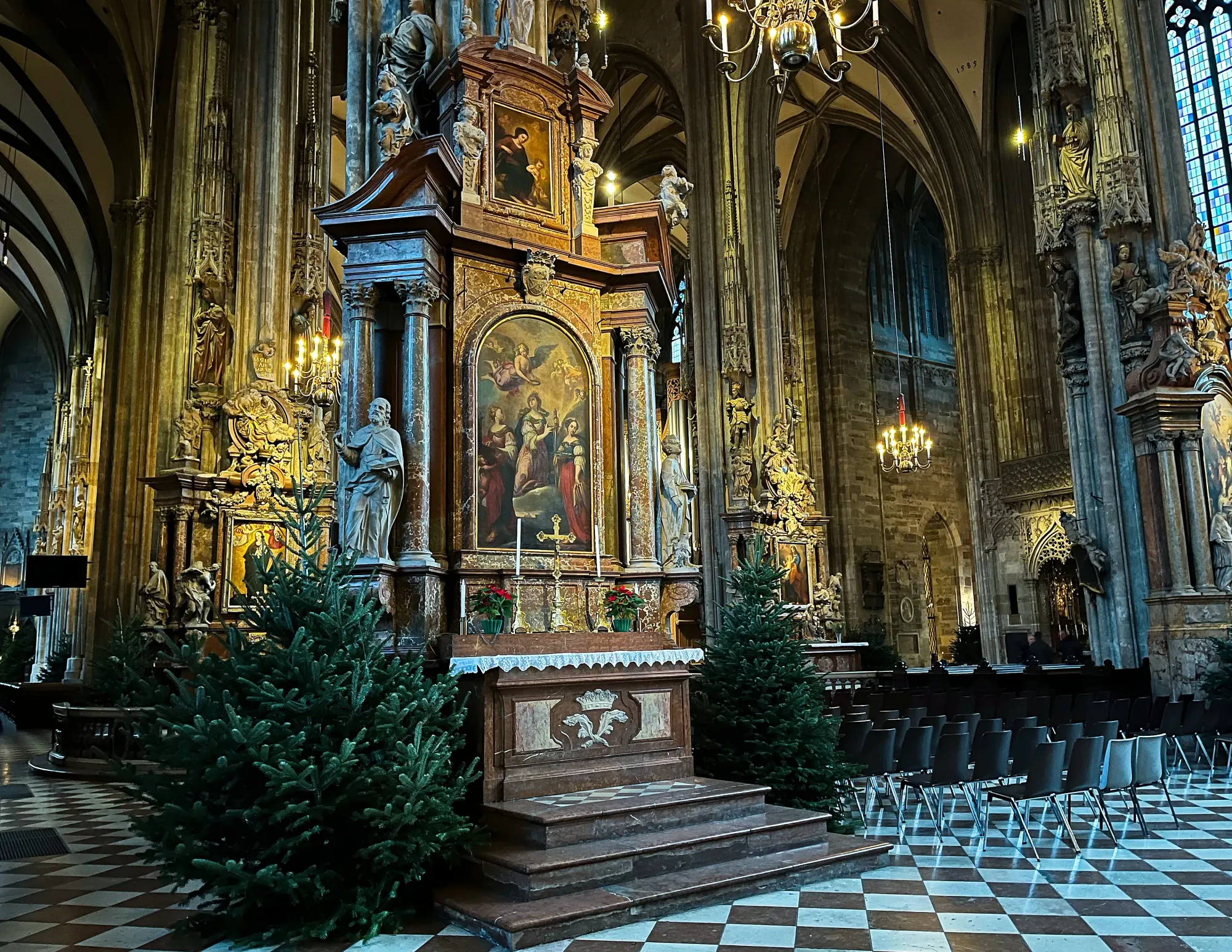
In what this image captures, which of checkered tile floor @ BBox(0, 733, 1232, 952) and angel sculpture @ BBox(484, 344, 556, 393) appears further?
angel sculpture @ BBox(484, 344, 556, 393)

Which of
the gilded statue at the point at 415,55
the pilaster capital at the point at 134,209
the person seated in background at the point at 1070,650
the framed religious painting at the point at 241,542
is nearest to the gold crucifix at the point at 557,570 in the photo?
the gilded statue at the point at 415,55

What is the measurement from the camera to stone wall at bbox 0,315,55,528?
36.3 metres

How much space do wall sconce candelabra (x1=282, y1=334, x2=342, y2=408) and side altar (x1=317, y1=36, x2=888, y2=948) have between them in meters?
7.36

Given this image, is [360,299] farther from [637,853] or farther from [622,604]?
[637,853]

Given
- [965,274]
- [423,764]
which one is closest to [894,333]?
[965,274]

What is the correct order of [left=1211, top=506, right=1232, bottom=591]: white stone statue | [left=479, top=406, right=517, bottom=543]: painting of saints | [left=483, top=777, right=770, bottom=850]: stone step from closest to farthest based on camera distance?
[left=483, top=777, right=770, bottom=850]: stone step
[left=479, top=406, right=517, bottom=543]: painting of saints
[left=1211, top=506, right=1232, bottom=591]: white stone statue

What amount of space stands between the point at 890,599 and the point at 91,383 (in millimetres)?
24150

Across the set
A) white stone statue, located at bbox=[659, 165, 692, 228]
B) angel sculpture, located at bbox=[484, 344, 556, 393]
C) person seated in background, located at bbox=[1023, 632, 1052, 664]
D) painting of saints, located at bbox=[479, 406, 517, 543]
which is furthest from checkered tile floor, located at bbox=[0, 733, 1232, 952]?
person seated in background, located at bbox=[1023, 632, 1052, 664]

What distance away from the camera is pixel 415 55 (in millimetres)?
8789

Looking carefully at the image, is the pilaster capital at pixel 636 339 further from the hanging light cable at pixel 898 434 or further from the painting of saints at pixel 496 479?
the hanging light cable at pixel 898 434

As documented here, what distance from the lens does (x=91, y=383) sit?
25.5 m

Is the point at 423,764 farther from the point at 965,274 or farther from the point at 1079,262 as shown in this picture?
the point at 965,274

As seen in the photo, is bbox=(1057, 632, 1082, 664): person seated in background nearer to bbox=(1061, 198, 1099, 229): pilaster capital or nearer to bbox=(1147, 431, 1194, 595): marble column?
bbox=(1147, 431, 1194, 595): marble column

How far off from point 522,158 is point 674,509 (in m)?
3.59
